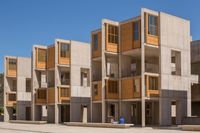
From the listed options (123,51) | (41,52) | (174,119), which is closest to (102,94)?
(123,51)

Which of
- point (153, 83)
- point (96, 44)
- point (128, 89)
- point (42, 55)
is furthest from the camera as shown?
point (42, 55)

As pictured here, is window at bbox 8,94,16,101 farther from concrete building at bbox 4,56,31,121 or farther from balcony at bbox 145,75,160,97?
balcony at bbox 145,75,160,97

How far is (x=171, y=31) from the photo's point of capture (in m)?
46.0

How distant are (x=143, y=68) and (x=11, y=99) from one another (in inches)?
1537

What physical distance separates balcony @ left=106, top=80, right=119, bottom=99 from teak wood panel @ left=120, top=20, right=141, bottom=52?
4323mm

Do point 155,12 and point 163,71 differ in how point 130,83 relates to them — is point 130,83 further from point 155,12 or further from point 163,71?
point 155,12

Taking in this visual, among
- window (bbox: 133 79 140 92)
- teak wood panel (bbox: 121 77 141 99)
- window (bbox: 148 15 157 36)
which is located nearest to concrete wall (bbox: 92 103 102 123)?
teak wood panel (bbox: 121 77 141 99)

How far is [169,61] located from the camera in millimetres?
45719

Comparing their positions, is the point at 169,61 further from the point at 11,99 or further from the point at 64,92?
the point at 11,99

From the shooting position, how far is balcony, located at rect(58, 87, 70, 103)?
5947 centimetres

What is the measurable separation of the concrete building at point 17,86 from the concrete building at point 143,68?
24.5 meters

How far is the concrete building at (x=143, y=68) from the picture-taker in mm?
44375

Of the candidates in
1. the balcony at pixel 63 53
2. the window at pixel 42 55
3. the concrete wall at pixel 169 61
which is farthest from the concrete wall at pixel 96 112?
the window at pixel 42 55

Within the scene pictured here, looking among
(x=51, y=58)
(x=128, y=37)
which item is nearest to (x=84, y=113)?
(x=51, y=58)
